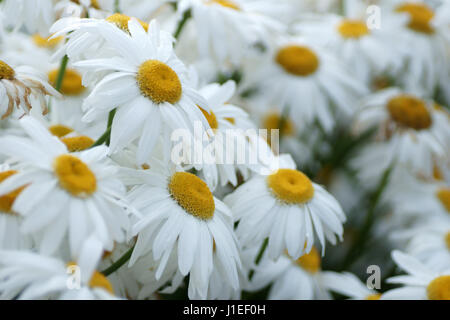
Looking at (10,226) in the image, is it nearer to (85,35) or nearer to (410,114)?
(85,35)

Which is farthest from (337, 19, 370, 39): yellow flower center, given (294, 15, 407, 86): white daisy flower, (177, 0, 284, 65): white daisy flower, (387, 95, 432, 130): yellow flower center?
(177, 0, 284, 65): white daisy flower

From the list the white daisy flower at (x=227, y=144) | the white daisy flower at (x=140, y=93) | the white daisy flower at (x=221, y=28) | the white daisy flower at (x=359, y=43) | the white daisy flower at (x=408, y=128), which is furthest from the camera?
the white daisy flower at (x=359, y=43)

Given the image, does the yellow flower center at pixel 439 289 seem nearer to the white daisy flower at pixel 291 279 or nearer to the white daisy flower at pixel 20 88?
the white daisy flower at pixel 291 279

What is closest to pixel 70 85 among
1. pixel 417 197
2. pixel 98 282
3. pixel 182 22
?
pixel 182 22

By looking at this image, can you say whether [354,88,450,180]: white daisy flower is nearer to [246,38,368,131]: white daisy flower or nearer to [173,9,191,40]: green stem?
[246,38,368,131]: white daisy flower

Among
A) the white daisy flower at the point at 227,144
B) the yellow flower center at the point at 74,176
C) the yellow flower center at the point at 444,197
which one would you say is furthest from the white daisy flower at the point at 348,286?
the yellow flower center at the point at 74,176

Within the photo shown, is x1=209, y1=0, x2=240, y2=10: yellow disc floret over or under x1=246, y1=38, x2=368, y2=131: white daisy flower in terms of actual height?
over

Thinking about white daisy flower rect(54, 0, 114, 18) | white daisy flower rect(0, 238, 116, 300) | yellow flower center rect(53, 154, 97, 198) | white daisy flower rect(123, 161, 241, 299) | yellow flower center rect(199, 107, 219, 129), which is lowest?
white daisy flower rect(123, 161, 241, 299)

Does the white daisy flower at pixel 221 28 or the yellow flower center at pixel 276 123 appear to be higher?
the white daisy flower at pixel 221 28
